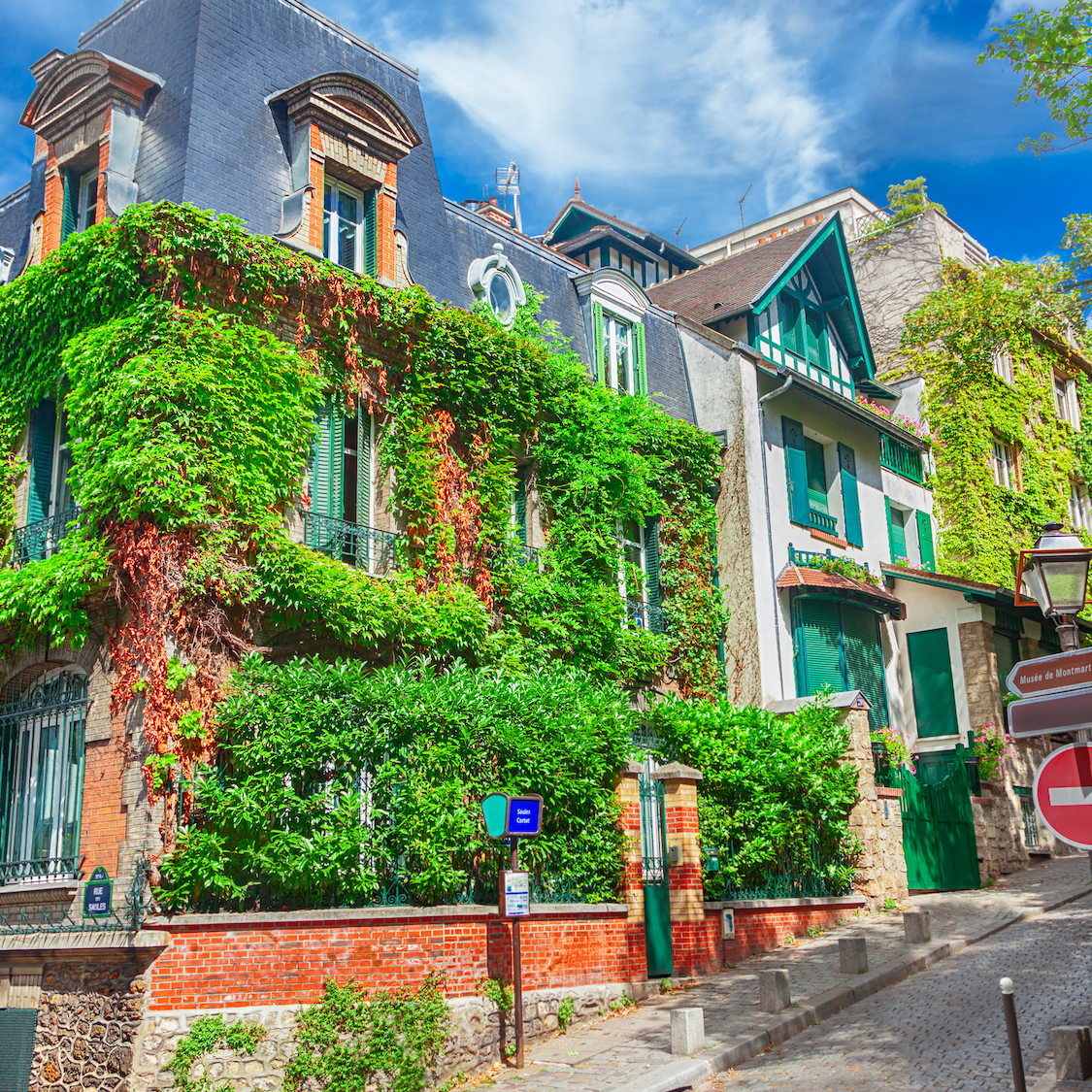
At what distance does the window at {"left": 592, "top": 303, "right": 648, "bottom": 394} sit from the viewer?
18.4m

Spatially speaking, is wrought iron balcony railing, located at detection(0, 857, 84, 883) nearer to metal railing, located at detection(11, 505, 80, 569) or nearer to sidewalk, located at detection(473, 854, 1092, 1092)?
metal railing, located at detection(11, 505, 80, 569)

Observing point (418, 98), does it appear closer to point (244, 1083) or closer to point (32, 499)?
point (32, 499)

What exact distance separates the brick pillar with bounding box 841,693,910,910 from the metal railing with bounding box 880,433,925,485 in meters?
8.87

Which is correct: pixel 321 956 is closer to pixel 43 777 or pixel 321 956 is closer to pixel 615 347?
pixel 43 777

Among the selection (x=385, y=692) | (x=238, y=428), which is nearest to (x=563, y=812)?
(x=385, y=692)

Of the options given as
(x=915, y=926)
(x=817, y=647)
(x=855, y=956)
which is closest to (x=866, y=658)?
(x=817, y=647)

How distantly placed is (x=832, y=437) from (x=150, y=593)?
47.4ft

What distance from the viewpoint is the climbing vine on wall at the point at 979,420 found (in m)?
25.2

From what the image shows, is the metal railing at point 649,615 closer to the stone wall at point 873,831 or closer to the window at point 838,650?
the window at point 838,650

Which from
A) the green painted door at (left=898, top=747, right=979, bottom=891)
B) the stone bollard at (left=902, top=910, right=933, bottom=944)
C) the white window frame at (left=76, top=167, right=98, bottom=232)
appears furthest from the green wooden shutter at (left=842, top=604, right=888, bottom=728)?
the white window frame at (left=76, top=167, right=98, bottom=232)

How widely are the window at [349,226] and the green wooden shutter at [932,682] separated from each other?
13.3 meters

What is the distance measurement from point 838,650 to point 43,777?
1282 cm

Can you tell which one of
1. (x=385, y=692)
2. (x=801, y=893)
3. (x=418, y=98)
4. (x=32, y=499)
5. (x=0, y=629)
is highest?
(x=418, y=98)

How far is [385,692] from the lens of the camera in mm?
10469
